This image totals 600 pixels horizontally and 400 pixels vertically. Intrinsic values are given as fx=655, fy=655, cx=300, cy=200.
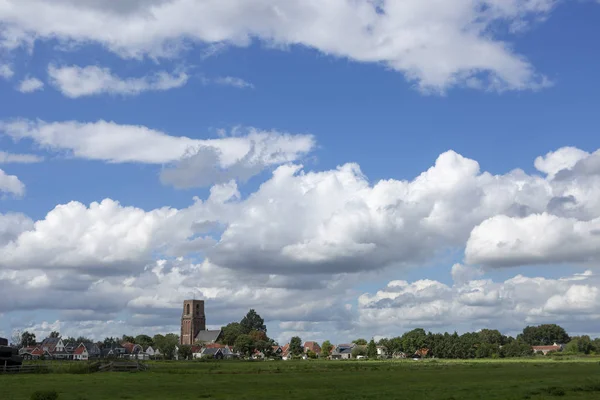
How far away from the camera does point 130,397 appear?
48875 millimetres

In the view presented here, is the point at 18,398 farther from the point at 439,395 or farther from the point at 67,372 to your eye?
the point at 67,372

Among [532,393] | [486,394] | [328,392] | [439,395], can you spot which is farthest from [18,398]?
[532,393]

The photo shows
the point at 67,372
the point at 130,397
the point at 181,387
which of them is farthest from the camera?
the point at 67,372

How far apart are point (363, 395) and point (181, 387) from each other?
18987 mm

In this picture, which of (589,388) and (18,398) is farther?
(589,388)

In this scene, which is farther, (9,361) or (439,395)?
(9,361)

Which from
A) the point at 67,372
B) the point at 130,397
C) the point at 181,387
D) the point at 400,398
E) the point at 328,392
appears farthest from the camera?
the point at 67,372

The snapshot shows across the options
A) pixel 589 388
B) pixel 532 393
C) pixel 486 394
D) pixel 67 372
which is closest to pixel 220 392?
pixel 486 394

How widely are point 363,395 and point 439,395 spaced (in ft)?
18.3

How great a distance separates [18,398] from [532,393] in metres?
37.3

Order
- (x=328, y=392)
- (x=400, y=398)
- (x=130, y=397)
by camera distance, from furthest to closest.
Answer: (x=328, y=392)
(x=130, y=397)
(x=400, y=398)

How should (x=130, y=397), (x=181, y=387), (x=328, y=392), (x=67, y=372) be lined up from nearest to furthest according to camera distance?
(x=130, y=397) → (x=328, y=392) → (x=181, y=387) → (x=67, y=372)

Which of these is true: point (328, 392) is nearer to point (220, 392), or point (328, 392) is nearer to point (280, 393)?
point (280, 393)

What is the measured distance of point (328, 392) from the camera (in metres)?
52.4
